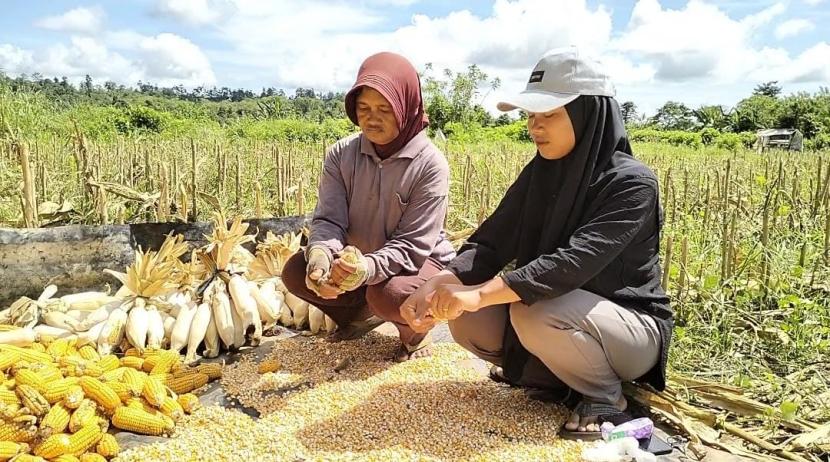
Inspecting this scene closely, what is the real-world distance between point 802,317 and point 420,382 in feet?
6.18

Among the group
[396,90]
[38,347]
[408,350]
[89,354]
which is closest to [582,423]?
[408,350]

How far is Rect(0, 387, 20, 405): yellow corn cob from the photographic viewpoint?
7.47 feet

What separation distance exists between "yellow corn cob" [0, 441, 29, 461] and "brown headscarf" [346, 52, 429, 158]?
176 centimetres

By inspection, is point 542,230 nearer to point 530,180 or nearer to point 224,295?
point 530,180

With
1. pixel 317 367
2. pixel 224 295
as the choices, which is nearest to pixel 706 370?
pixel 317 367

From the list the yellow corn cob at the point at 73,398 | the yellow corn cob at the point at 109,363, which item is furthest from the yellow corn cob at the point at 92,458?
the yellow corn cob at the point at 109,363

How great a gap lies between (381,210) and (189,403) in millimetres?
1155

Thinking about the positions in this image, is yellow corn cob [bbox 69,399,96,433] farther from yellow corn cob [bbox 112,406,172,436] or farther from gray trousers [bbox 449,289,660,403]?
gray trousers [bbox 449,289,660,403]

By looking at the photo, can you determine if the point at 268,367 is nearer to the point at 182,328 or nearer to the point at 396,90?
the point at 182,328

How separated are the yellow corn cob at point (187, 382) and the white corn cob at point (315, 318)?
2.43 ft

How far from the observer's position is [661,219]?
7.35 ft

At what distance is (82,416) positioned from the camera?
229 cm

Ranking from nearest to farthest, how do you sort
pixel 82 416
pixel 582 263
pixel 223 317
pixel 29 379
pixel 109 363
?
pixel 582 263 < pixel 82 416 < pixel 29 379 < pixel 109 363 < pixel 223 317

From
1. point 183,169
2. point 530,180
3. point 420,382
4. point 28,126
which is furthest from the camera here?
point 28,126
